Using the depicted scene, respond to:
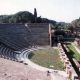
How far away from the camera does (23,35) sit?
39.3 metres

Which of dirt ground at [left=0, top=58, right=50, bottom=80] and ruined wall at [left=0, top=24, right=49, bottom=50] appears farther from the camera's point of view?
ruined wall at [left=0, top=24, right=49, bottom=50]

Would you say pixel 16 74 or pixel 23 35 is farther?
pixel 23 35

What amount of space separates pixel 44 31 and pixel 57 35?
5175mm

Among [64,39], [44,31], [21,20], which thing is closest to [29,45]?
[44,31]

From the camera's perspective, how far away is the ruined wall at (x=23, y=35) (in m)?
34.5

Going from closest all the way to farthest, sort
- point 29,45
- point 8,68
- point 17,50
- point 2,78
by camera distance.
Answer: point 2,78 < point 8,68 < point 17,50 < point 29,45

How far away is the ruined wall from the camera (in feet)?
113

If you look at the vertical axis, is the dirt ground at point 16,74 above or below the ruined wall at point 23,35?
below

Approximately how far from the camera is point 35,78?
52.9 ft

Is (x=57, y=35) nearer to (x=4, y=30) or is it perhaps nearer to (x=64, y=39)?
(x=64, y=39)

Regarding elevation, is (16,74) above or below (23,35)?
below

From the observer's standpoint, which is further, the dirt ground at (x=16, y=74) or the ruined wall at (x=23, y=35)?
the ruined wall at (x=23, y=35)

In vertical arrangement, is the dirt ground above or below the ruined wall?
below

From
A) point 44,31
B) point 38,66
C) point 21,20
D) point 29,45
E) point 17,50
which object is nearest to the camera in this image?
point 38,66
